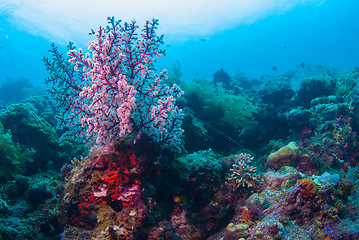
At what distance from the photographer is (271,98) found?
13.0 meters

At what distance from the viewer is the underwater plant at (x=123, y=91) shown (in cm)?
360

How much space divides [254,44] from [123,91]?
11241 cm

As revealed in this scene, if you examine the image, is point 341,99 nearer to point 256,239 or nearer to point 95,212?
point 256,239

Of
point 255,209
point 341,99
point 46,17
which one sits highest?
point 46,17

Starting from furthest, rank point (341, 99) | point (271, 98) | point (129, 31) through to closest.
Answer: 1. point (271, 98)
2. point (341, 99)
3. point (129, 31)

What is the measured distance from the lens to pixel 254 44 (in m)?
99.2

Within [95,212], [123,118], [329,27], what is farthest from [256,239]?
[329,27]

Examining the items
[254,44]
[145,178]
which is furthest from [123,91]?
[254,44]

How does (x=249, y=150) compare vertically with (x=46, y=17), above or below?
below

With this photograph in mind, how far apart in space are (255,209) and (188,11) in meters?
52.9

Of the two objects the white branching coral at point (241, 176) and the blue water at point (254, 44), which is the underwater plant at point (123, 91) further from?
the blue water at point (254, 44)

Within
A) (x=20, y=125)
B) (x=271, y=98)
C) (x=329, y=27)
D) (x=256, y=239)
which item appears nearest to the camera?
(x=256, y=239)

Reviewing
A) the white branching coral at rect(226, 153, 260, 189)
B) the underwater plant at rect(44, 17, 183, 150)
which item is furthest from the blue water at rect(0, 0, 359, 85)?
the underwater plant at rect(44, 17, 183, 150)

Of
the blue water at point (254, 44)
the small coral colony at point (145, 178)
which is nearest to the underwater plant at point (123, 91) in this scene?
the small coral colony at point (145, 178)
